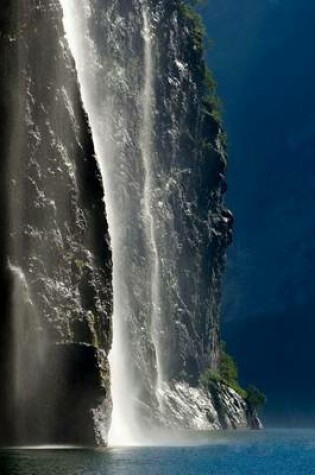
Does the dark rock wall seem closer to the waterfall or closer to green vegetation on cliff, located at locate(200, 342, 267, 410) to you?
the waterfall

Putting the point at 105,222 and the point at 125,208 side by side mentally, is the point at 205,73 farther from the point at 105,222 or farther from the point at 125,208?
the point at 105,222

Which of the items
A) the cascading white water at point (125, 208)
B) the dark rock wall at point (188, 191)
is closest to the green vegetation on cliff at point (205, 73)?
the dark rock wall at point (188, 191)

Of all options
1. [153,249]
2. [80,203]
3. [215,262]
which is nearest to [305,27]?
[215,262]

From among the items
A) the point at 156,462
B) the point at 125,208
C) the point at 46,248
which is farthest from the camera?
the point at 125,208

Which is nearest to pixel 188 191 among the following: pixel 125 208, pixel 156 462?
pixel 125 208

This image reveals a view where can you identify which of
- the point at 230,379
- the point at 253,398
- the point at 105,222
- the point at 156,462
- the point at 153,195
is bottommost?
the point at 156,462

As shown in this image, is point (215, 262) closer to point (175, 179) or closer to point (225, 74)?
point (175, 179)
